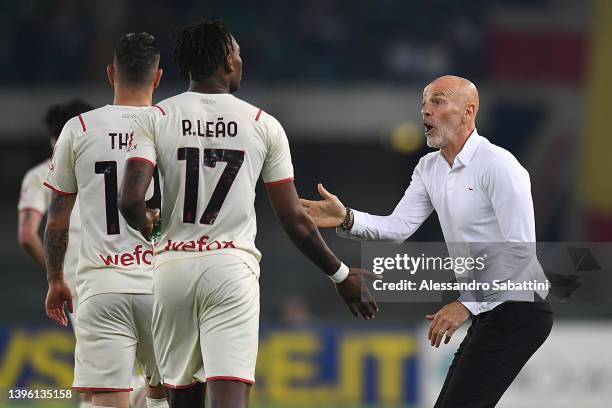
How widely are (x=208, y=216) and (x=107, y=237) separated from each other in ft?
3.64

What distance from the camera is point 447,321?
6.43 m

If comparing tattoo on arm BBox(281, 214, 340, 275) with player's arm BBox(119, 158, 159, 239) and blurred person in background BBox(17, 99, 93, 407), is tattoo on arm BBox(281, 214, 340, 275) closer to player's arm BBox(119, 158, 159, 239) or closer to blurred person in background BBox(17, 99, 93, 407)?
player's arm BBox(119, 158, 159, 239)

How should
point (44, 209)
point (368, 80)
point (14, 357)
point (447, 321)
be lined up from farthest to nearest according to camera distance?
point (368, 80)
point (14, 357)
point (44, 209)
point (447, 321)

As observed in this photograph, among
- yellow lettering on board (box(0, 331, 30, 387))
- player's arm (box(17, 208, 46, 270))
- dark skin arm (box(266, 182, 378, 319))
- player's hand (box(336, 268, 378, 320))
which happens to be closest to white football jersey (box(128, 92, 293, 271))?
dark skin arm (box(266, 182, 378, 319))

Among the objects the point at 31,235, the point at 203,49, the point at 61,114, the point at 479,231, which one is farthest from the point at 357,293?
the point at 31,235

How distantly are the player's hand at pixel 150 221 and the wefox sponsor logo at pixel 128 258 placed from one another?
68cm

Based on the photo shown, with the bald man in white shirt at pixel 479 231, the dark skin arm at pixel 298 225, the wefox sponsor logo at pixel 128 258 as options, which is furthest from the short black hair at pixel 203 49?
the bald man in white shirt at pixel 479 231

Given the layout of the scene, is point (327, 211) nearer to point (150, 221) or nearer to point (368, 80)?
point (150, 221)

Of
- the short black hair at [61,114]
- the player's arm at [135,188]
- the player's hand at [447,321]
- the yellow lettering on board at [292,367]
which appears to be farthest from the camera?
the yellow lettering on board at [292,367]

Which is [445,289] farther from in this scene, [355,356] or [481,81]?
[481,81]

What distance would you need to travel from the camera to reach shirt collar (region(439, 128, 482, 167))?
681 cm

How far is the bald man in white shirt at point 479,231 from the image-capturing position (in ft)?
21.3

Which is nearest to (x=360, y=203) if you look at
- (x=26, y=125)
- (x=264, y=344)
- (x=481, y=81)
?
(x=481, y=81)

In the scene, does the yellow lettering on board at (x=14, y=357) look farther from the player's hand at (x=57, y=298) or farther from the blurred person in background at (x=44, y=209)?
the player's hand at (x=57, y=298)
